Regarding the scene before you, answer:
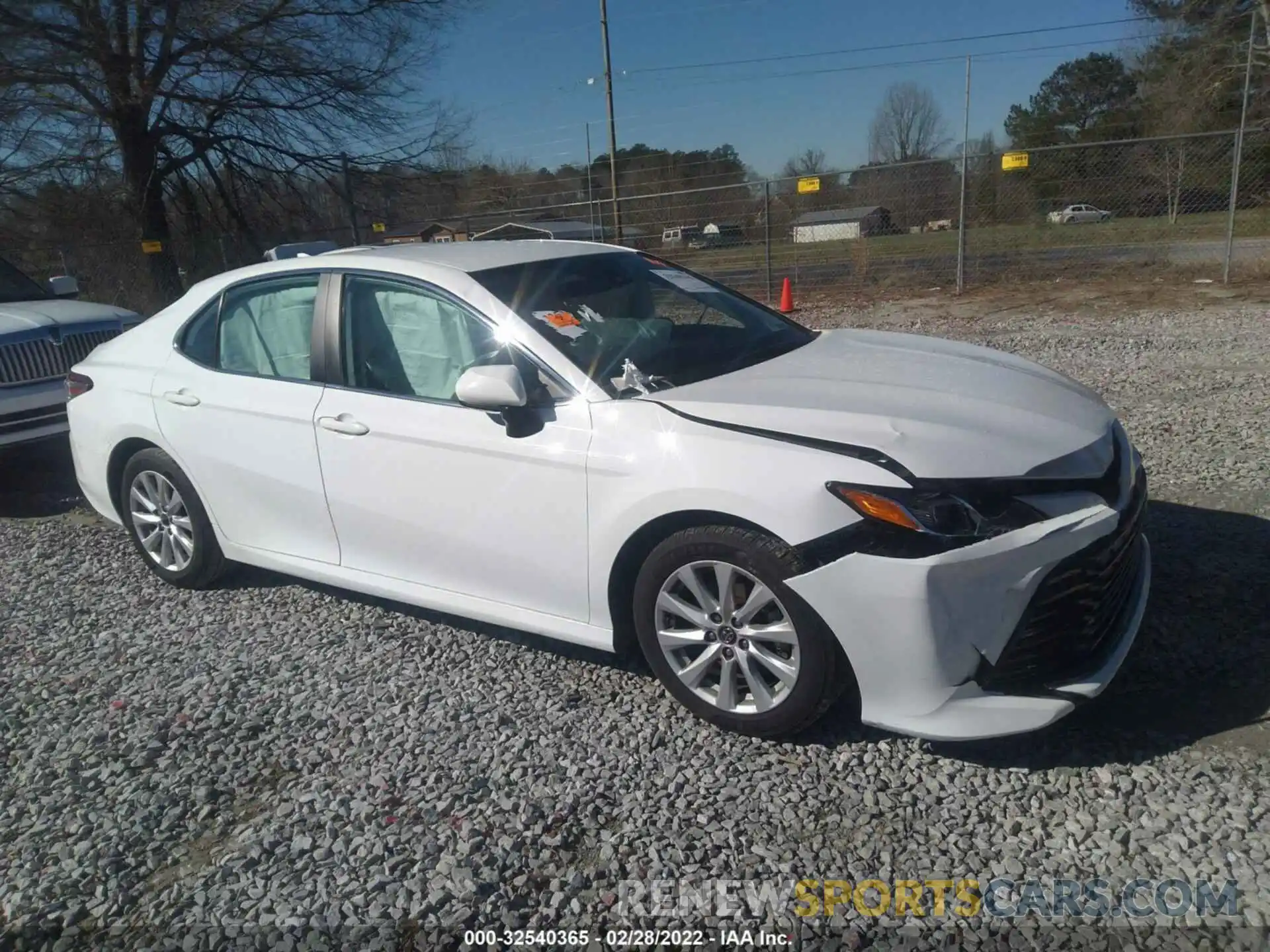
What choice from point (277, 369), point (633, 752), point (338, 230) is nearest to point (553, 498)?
point (633, 752)

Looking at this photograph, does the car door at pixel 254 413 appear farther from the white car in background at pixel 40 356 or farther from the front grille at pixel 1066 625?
the white car in background at pixel 40 356

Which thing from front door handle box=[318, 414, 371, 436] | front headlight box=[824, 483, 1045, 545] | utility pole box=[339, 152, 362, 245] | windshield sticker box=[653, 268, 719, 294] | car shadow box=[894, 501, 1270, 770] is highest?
utility pole box=[339, 152, 362, 245]

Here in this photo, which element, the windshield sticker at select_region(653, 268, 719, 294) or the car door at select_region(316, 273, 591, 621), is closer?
the car door at select_region(316, 273, 591, 621)

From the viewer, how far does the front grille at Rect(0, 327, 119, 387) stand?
268 inches

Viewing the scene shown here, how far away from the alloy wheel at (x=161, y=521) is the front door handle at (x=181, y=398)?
0.39 m

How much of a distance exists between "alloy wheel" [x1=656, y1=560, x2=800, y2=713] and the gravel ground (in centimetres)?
19

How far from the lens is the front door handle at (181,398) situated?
443 cm

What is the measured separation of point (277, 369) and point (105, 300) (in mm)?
18274

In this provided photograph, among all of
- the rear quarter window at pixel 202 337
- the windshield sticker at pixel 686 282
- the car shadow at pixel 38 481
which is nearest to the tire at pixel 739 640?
the windshield sticker at pixel 686 282

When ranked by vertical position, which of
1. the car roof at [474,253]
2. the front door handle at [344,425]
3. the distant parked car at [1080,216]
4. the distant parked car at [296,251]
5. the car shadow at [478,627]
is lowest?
the car shadow at [478,627]

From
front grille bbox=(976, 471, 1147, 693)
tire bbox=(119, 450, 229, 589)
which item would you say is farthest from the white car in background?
front grille bbox=(976, 471, 1147, 693)

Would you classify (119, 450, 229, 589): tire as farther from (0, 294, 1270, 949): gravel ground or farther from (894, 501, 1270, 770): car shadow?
(894, 501, 1270, 770): car shadow

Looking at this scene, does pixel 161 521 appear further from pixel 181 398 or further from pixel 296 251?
pixel 296 251

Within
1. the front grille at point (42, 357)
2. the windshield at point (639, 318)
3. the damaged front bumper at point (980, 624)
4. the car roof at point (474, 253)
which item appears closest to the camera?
the damaged front bumper at point (980, 624)
